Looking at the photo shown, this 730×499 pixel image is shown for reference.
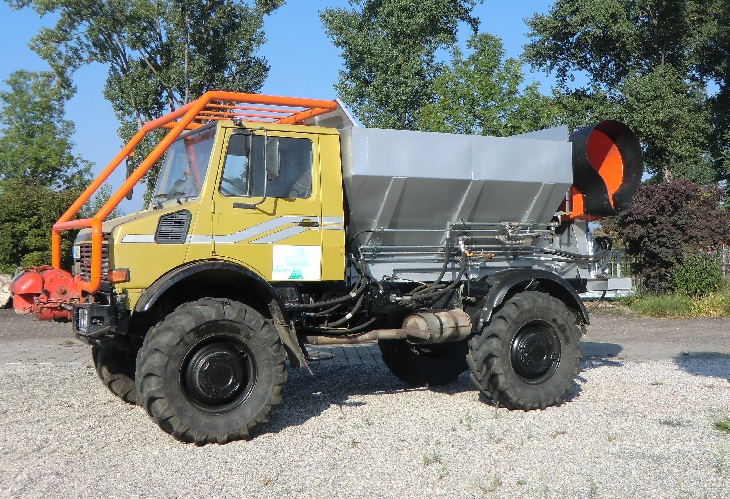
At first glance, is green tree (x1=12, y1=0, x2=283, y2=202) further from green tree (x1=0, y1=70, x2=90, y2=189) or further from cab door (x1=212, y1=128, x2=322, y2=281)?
cab door (x1=212, y1=128, x2=322, y2=281)

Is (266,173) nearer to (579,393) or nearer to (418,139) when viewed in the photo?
(418,139)

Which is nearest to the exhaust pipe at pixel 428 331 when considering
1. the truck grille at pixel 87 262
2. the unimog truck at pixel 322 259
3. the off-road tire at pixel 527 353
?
the unimog truck at pixel 322 259

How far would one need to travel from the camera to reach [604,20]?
104 feet

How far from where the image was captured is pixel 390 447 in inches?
254

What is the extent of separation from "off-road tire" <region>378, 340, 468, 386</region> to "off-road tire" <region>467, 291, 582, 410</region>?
124cm

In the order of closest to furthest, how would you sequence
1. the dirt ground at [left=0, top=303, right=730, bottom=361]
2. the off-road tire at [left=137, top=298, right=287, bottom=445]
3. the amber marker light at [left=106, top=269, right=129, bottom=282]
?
1. the off-road tire at [left=137, top=298, right=287, bottom=445]
2. the amber marker light at [left=106, top=269, right=129, bottom=282]
3. the dirt ground at [left=0, top=303, right=730, bottom=361]

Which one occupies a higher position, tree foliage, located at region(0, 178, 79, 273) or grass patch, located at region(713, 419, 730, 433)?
tree foliage, located at region(0, 178, 79, 273)

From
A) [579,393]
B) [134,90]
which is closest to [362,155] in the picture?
[579,393]

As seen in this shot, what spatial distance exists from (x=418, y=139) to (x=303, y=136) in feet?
3.73

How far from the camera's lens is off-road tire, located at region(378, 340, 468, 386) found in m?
9.13

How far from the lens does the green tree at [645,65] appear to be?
2970cm

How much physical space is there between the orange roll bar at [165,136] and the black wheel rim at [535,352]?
3.00 metres

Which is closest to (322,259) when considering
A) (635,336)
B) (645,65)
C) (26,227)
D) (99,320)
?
(99,320)

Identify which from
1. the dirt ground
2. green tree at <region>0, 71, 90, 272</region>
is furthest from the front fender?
green tree at <region>0, 71, 90, 272</region>
